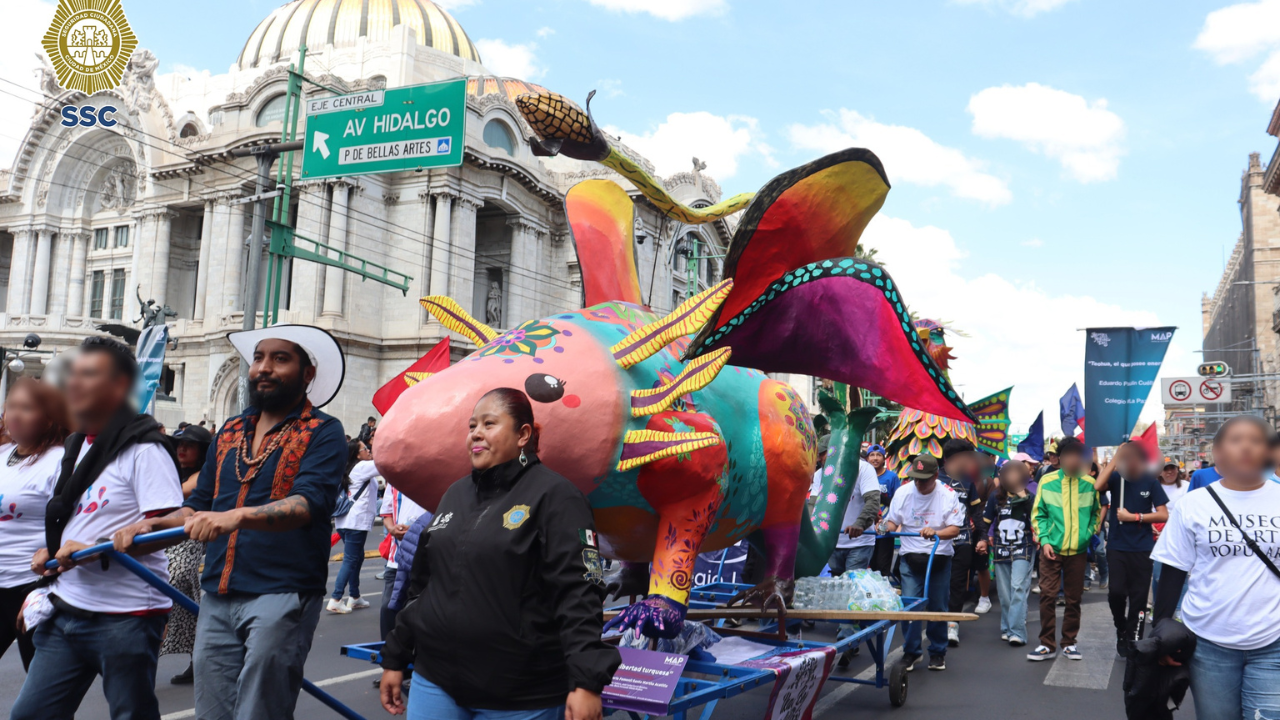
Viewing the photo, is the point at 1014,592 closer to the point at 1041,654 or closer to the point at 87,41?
the point at 1041,654

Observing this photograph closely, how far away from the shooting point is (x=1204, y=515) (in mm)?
3846

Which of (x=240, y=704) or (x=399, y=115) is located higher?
(x=399, y=115)

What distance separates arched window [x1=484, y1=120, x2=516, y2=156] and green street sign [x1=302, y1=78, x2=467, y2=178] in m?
20.1

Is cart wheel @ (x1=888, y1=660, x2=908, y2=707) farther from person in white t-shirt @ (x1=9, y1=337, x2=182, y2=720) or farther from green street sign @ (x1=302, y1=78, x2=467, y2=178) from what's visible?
green street sign @ (x1=302, y1=78, x2=467, y2=178)

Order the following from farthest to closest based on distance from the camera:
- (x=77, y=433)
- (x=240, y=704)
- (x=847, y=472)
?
(x=847, y=472) → (x=77, y=433) → (x=240, y=704)

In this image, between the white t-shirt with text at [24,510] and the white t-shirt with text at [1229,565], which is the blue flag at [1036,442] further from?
the white t-shirt with text at [24,510]

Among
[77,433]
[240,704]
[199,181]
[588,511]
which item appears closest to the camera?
[588,511]

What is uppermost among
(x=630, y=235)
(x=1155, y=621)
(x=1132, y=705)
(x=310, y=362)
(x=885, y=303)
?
(x=630, y=235)

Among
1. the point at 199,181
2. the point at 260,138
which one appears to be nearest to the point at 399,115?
the point at 260,138

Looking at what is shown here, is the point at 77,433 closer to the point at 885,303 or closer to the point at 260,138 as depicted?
the point at 885,303

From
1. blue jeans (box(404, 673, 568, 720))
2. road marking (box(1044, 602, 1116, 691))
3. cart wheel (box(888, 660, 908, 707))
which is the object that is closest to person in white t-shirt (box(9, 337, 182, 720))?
blue jeans (box(404, 673, 568, 720))

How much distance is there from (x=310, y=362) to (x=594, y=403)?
1111 mm

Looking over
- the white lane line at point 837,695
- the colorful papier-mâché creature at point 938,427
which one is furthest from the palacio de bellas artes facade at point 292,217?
the white lane line at point 837,695

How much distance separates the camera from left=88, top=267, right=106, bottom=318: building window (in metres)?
37.0
